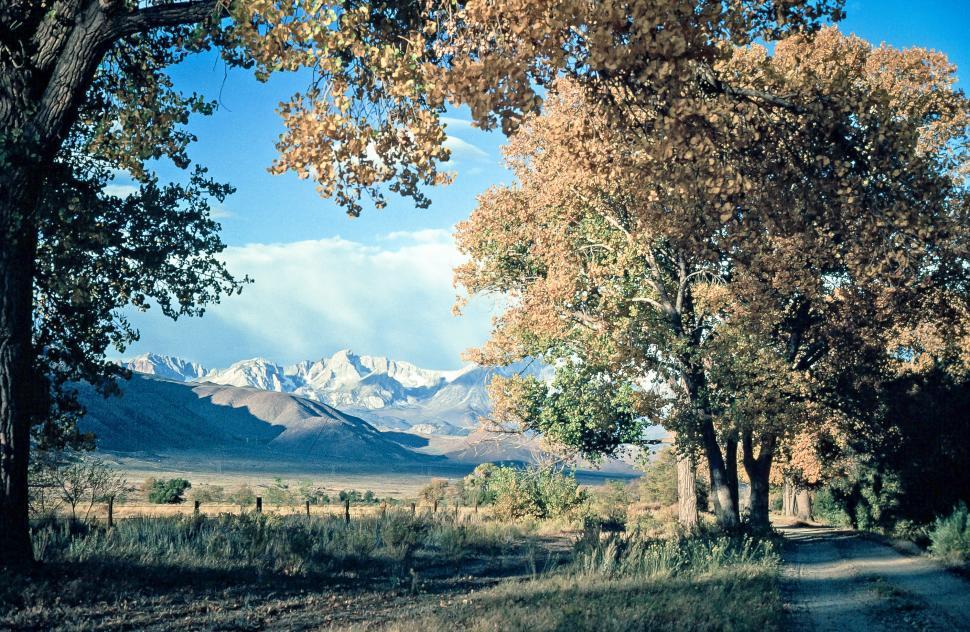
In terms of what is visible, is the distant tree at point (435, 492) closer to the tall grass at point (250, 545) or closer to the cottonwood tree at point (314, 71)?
the tall grass at point (250, 545)

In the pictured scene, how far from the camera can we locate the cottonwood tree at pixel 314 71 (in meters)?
5.75

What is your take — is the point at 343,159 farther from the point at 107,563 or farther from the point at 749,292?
the point at 749,292

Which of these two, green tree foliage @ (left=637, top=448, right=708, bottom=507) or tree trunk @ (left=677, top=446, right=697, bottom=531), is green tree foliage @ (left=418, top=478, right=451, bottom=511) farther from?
tree trunk @ (left=677, top=446, right=697, bottom=531)

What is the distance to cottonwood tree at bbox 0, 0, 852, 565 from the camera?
575 cm

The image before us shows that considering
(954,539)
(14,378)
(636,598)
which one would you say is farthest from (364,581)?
(954,539)

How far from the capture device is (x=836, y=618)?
36.2ft

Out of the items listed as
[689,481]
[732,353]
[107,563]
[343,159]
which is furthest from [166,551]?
[689,481]

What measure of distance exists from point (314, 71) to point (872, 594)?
1318cm

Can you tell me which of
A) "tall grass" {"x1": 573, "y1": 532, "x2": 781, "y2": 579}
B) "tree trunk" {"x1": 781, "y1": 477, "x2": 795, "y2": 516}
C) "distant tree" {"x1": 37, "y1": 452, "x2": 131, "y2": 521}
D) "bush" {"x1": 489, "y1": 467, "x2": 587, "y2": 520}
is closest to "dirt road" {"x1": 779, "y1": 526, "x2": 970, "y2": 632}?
"tall grass" {"x1": 573, "y1": 532, "x2": 781, "y2": 579}

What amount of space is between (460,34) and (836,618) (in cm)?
993

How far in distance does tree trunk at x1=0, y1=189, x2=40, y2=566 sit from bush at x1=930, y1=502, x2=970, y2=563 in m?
21.1

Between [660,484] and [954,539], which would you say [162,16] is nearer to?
[954,539]

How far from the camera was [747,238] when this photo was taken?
8844mm

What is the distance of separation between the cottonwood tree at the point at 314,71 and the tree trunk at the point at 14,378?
0.02 meters
